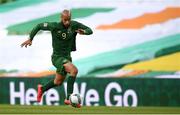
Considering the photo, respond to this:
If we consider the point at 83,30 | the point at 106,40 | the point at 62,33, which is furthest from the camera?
the point at 106,40

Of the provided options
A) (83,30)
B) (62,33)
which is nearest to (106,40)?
(62,33)

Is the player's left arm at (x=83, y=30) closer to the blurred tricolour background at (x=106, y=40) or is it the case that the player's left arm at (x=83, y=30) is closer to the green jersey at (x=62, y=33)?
the green jersey at (x=62, y=33)

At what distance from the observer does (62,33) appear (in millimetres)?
16656

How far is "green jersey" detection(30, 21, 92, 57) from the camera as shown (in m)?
16.6

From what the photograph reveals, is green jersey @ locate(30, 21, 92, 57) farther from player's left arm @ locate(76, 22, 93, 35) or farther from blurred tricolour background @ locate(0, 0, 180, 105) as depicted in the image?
blurred tricolour background @ locate(0, 0, 180, 105)

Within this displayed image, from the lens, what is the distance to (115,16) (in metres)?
22.7

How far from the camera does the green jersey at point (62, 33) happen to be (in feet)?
54.4

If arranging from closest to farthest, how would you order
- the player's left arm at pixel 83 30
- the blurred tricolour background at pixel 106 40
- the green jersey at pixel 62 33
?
1. the player's left arm at pixel 83 30
2. the green jersey at pixel 62 33
3. the blurred tricolour background at pixel 106 40

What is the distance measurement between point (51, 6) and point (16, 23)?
102 centimetres

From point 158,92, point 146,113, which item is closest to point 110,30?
point 158,92

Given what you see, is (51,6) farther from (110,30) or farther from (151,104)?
(151,104)

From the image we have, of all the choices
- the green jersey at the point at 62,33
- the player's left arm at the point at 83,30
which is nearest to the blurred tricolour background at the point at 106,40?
the green jersey at the point at 62,33

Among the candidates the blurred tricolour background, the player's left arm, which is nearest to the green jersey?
the player's left arm

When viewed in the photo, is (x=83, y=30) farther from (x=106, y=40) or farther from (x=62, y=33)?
(x=106, y=40)
